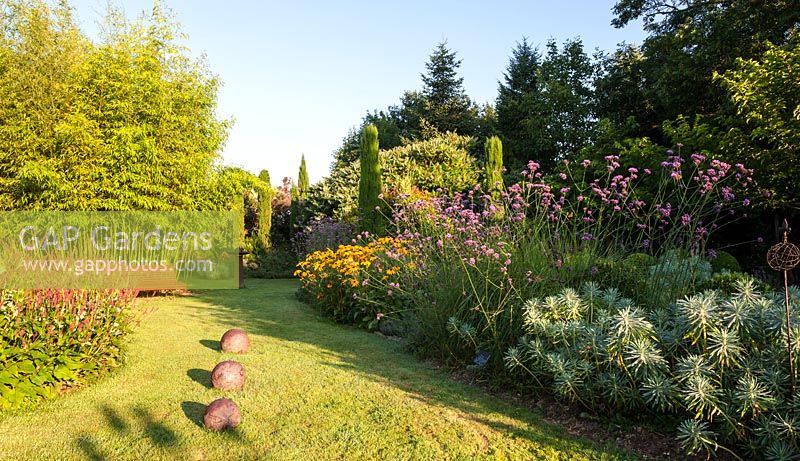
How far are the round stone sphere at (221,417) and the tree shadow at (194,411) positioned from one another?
0.13 meters

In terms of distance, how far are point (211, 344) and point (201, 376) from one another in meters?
1.21

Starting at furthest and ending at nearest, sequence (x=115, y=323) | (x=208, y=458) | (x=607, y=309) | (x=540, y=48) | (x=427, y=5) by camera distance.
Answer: (x=540, y=48), (x=427, y=5), (x=115, y=323), (x=607, y=309), (x=208, y=458)

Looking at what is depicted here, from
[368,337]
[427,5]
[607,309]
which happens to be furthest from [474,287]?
[427,5]

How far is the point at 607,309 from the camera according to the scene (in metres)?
3.51

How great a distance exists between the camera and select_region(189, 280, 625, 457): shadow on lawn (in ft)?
9.93

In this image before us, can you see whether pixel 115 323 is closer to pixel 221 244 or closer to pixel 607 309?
pixel 607 309

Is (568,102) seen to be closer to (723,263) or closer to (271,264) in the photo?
(723,263)

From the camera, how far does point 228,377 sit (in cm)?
372

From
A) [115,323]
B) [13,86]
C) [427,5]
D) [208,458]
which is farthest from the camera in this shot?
[13,86]

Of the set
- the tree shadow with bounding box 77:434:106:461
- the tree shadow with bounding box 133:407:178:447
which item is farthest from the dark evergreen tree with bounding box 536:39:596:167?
the tree shadow with bounding box 77:434:106:461

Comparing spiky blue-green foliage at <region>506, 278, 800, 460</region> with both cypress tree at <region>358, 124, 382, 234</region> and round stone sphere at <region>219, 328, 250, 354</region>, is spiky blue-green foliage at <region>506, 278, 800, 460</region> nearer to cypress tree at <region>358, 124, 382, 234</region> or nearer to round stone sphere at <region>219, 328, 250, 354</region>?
round stone sphere at <region>219, 328, 250, 354</region>

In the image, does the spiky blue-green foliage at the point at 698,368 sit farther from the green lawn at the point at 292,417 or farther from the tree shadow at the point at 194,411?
the tree shadow at the point at 194,411

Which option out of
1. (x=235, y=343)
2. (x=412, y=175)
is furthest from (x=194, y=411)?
(x=412, y=175)

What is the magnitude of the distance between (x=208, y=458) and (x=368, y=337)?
3.27 metres
